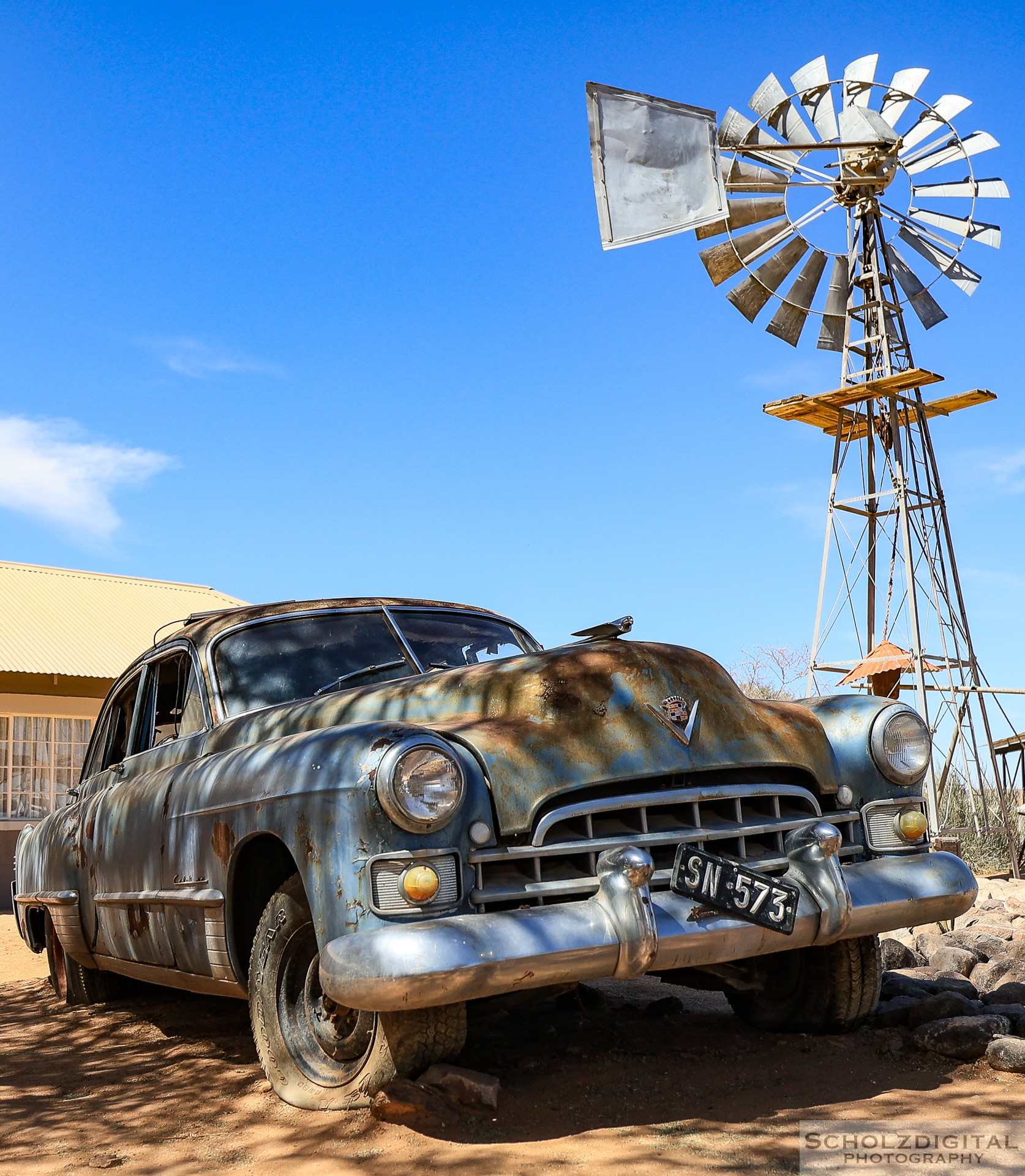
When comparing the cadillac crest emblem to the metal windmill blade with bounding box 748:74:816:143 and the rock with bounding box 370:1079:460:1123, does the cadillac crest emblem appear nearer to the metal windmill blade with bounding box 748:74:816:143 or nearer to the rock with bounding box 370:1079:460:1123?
the rock with bounding box 370:1079:460:1123

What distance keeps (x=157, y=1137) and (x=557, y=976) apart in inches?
60.4

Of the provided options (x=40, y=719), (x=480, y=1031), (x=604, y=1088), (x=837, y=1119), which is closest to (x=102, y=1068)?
(x=480, y=1031)

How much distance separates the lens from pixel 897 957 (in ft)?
20.2

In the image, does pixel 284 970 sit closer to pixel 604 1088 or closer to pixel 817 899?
pixel 604 1088

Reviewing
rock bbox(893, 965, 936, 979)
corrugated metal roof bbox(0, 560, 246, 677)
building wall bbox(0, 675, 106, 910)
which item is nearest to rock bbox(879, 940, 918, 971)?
rock bbox(893, 965, 936, 979)

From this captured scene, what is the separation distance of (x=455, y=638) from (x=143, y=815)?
5.36 ft

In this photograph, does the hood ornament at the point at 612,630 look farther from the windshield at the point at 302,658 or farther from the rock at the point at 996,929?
the rock at the point at 996,929

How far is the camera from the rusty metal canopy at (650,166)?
1010cm

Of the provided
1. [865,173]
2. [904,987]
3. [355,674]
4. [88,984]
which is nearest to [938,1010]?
[904,987]

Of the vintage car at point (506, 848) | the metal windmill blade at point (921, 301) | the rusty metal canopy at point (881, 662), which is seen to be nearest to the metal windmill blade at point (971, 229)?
the metal windmill blade at point (921, 301)

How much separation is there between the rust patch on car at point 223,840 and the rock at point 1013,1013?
9.59 feet

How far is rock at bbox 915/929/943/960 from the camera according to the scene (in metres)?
6.57

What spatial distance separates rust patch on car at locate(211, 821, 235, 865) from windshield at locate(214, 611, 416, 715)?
2.69ft

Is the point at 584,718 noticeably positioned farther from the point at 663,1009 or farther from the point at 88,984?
the point at 88,984
